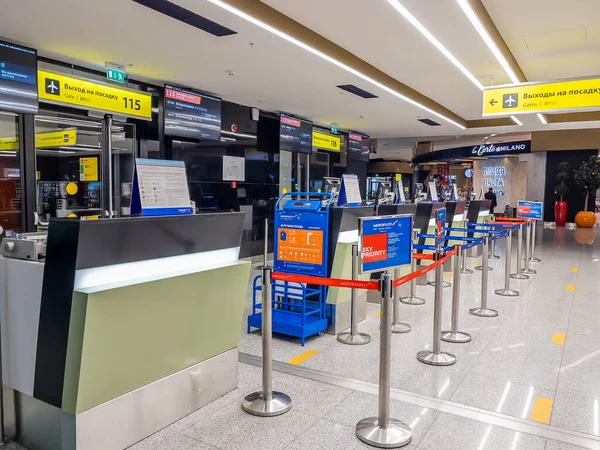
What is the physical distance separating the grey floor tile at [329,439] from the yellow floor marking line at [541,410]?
93 centimetres

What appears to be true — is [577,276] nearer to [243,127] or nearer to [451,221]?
[451,221]

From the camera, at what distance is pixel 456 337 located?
15.0 feet

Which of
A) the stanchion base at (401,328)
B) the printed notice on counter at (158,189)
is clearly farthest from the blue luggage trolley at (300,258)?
the printed notice on counter at (158,189)

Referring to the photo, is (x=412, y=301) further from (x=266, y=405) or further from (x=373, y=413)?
(x=266, y=405)

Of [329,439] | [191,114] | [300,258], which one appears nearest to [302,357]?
[300,258]

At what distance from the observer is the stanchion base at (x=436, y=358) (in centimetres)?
392

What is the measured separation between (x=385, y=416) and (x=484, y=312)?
3.19 meters

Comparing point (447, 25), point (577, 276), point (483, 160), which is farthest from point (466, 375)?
point (483, 160)

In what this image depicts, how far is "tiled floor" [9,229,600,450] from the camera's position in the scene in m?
2.71

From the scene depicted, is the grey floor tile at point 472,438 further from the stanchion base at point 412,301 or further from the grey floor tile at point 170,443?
the stanchion base at point 412,301

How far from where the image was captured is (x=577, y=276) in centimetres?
793

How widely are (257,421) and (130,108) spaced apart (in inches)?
205

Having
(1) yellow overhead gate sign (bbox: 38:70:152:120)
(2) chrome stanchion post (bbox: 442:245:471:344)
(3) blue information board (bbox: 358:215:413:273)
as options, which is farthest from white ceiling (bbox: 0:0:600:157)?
(2) chrome stanchion post (bbox: 442:245:471:344)

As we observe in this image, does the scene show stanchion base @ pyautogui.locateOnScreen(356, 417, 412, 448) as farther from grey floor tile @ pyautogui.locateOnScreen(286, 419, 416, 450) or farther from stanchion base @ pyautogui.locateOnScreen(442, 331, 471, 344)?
stanchion base @ pyautogui.locateOnScreen(442, 331, 471, 344)
